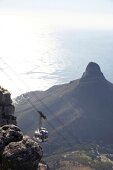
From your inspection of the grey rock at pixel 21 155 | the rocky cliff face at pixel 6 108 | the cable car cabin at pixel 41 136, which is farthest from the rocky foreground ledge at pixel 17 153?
the rocky cliff face at pixel 6 108

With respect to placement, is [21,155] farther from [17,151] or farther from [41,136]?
[41,136]

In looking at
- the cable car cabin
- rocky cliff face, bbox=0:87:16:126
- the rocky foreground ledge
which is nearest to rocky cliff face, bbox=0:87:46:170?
the rocky foreground ledge

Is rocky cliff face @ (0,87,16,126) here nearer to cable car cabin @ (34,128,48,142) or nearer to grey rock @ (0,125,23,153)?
cable car cabin @ (34,128,48,142)

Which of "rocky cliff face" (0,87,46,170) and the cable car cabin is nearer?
"rocky cliff face" (0,87,46,170)

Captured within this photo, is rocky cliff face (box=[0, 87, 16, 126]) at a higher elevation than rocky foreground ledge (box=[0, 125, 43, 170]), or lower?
higher

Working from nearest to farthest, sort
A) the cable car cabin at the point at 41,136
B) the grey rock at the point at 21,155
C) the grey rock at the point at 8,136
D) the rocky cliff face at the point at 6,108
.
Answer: the grey rock at the point at 21,155, the grey rock at the point at 8,136, the cable car cabin at the point at 41,136, the rocky cliff face at the point at 6,108

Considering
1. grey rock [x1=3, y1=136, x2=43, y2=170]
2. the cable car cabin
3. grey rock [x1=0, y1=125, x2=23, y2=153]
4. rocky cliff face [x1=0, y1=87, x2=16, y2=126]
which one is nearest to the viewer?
grey rock [x1=3, y1=136, x2=43, y2=170]

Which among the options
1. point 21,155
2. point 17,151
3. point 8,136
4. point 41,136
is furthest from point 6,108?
point 21,155

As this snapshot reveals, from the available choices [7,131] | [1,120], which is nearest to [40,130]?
[1,120]

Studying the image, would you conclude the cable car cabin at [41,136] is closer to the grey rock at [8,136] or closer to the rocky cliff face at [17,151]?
the rocky cliff face at [17,151]
